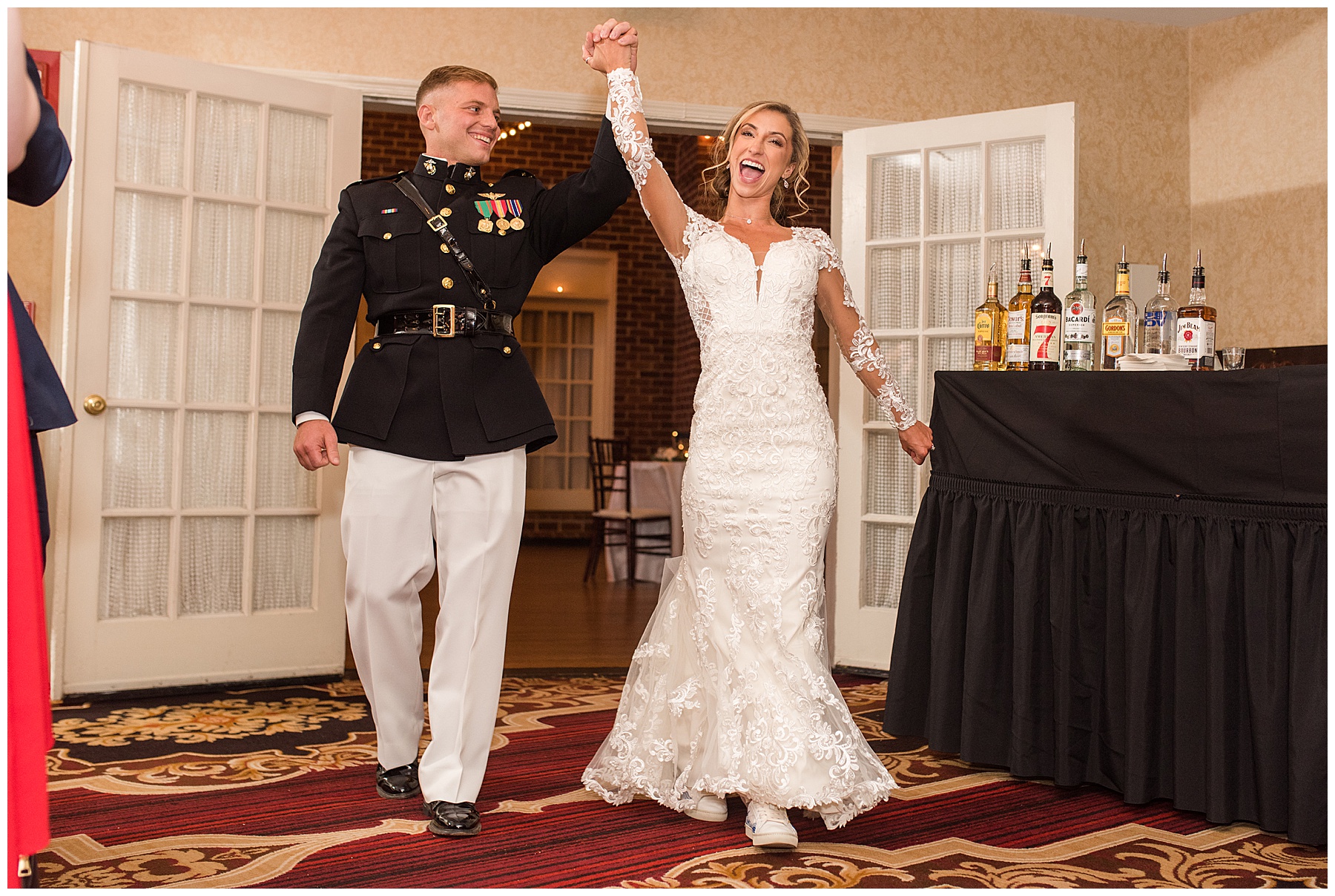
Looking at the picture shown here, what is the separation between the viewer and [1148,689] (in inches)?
96.2

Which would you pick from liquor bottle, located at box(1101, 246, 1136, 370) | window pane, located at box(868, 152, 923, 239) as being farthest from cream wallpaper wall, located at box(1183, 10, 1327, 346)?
liquor bottle, located at box(1101, 246, 1136, 370)

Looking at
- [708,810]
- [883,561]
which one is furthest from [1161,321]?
[708,810]

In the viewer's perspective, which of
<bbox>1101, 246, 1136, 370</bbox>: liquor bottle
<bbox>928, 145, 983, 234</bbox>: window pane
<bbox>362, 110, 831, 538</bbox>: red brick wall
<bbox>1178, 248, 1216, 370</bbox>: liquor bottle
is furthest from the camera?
<bbox>362, 110, 831, 538</bbox>: red brick wall

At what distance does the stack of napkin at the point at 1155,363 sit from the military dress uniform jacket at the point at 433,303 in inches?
51.7

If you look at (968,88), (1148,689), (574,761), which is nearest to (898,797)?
(1148,689)

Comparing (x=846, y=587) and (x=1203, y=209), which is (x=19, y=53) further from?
(x=1203, y=209)

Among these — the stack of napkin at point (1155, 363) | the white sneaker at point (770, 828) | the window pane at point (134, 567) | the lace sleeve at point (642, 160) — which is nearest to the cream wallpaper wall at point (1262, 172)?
the stack of napkin at point (1155, 363)

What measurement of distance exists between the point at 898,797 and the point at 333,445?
1522 millimetres

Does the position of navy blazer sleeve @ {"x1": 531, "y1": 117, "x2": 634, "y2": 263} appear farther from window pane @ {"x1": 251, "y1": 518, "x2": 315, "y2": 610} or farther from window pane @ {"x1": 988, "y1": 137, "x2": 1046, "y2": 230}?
window pane @ {"x1": 988, "y1": 137, "x2": 1046, "y2": 230}

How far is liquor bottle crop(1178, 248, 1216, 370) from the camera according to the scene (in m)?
2.71

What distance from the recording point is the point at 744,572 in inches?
91.9

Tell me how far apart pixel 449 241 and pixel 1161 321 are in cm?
194

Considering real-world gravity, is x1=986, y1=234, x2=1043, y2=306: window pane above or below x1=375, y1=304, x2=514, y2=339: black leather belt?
above

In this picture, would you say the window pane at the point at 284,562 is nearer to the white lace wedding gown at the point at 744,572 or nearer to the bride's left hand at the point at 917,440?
the white lace wedding gown at the point at 744,572
